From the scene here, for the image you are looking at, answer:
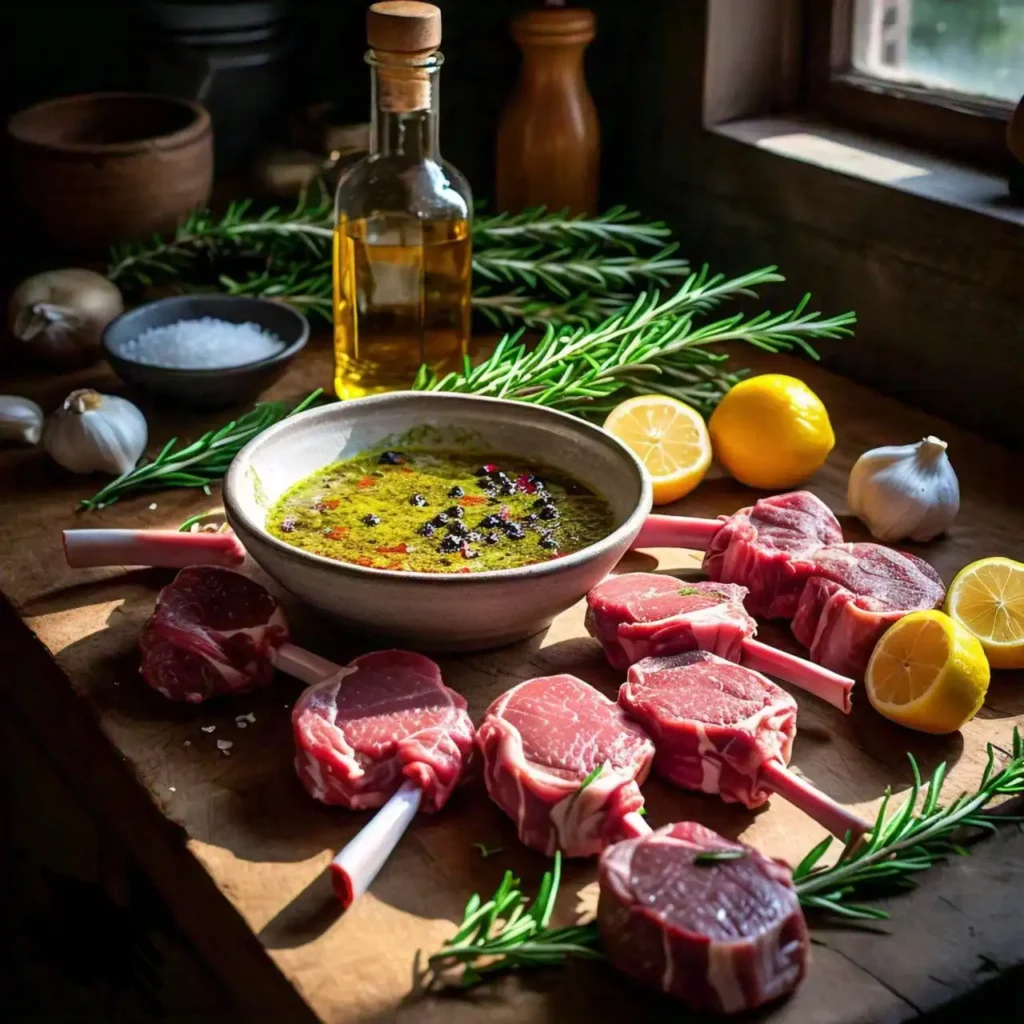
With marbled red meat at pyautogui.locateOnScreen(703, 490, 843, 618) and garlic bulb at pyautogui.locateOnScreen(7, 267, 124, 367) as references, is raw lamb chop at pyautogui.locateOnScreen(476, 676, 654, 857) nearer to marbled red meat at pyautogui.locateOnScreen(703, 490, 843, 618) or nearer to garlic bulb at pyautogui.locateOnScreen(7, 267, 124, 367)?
marbled red meat at pyautogui.locateOnScreen(703, 490, 843, 618)

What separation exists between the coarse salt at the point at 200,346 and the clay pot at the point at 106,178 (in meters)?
0.26

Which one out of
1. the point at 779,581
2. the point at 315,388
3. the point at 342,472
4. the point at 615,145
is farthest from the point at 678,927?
the point at 615,145

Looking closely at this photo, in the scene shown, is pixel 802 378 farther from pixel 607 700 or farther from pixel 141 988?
pixel 141 988

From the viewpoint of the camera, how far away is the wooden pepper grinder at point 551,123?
1862mm

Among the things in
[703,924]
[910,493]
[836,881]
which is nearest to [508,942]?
[703,924]

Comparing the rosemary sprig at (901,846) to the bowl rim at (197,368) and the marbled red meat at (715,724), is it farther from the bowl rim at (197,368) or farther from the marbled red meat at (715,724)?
the bowl rim at (197,368)

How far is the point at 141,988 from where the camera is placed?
134 cm

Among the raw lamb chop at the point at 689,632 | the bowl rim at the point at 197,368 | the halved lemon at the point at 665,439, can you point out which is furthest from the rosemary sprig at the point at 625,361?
the raw lamb chop at the point at 689,632

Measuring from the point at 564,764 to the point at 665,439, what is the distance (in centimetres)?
56

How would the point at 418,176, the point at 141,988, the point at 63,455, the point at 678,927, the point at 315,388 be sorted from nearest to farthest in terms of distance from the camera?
the point at 678,927 < the point at 141,988 < the point at 63,455 < the point at 418,176 < the point at 315,388

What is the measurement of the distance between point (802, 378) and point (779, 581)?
605 millimetres

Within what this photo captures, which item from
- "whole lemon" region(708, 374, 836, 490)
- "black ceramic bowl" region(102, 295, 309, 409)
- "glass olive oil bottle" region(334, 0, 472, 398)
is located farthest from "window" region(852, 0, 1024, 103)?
"black ceramic bowl" region(102, 295, 309, 409)

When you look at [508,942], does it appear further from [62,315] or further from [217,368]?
[62,315]

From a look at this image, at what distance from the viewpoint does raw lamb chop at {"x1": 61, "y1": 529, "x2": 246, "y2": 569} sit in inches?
50.5
